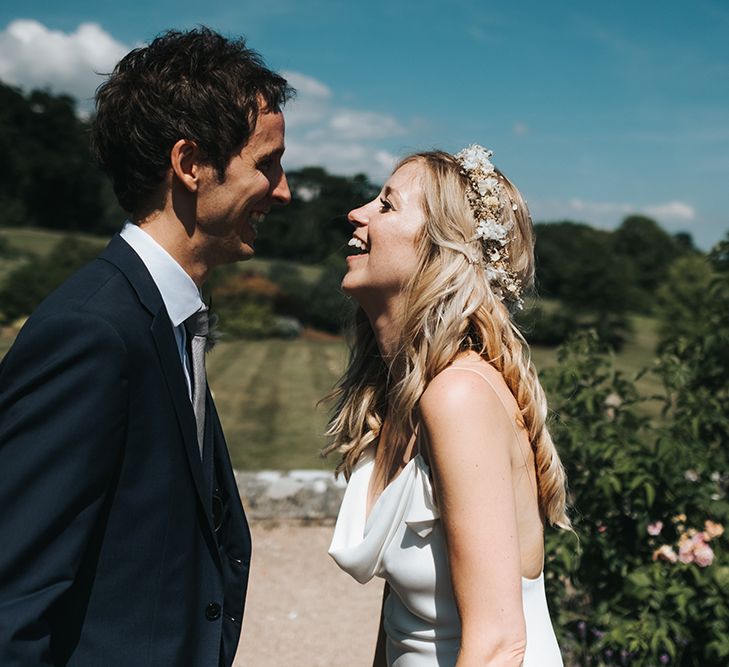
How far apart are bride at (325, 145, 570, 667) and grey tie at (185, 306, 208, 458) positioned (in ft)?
1.69

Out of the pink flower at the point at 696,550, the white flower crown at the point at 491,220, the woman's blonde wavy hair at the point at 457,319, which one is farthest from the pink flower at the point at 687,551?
the white flower crown at the point at 491,220

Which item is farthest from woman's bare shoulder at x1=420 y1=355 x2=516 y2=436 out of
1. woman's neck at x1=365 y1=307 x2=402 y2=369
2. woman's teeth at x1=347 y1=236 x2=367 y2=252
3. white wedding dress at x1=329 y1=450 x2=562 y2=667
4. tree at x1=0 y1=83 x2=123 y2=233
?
tree at x1=0 y1=83 x2=123 y2=233

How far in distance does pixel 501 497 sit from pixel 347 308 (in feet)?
4.83

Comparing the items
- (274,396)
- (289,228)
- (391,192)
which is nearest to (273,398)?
(274,396)

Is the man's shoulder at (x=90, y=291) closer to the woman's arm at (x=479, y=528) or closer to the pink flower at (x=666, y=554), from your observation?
the woman's arm at (x=479, y=528)

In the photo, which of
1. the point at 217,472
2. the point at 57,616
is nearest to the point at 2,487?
the point at 57,616

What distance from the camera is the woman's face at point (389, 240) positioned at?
2316 mm

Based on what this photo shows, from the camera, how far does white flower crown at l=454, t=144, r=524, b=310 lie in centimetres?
233

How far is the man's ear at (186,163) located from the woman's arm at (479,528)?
89 centimetres

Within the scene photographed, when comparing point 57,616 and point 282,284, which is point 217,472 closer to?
point 57,616

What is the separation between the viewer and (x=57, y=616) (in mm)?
1685

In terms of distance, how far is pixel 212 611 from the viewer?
1950mm

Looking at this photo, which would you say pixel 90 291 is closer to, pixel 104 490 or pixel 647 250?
pixel 104 490

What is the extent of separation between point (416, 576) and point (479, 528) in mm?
402
